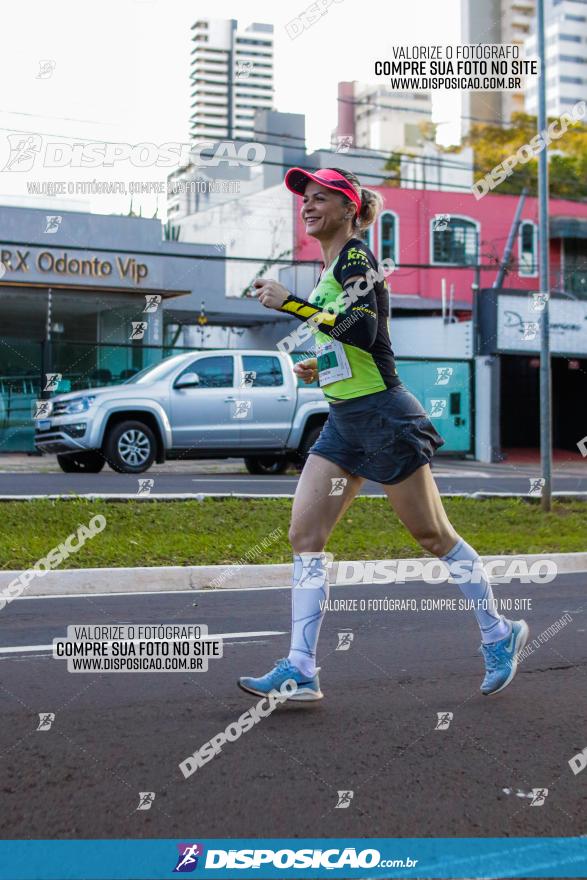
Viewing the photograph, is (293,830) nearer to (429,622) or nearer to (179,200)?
(429,622)

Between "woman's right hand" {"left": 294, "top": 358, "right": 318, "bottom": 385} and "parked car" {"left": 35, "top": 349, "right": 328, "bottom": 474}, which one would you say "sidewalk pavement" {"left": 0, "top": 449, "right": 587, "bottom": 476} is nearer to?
"parked car" {"left": 35, "top": 349, "right": 328, "bottom": 474}

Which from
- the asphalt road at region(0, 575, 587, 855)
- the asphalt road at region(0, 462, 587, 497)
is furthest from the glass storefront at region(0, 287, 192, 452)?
the asphalt road at region(0, 575, 587, 855)

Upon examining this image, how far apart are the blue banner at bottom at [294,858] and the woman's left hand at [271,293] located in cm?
199

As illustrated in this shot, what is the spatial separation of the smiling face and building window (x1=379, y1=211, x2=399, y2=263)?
31.8 metres

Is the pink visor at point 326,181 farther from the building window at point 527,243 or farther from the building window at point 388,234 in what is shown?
the building window at point 527,243

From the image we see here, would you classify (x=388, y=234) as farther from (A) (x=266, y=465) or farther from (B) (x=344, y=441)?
(B) (x=344, y=441)

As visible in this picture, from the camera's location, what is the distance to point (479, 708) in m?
4.63

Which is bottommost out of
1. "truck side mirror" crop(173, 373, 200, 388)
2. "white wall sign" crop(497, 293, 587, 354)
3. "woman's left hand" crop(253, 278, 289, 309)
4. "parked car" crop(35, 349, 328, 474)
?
"parked car" crop(35, 349, 328, 474)

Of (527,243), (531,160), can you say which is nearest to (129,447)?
(527,243)

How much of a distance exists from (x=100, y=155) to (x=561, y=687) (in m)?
21.7

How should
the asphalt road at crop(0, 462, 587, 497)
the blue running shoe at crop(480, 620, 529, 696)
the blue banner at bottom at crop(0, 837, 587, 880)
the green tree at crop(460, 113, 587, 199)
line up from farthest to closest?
the green tree at crop(460, 113, 587, 199)
the asphalt road at crop(0, 462, 587, 497)
the blue running shoe at crop(480, 620, 529, 696)
the blue banner at bottom at crop(0, 837, 587, 880)

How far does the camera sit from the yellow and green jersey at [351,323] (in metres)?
4.34

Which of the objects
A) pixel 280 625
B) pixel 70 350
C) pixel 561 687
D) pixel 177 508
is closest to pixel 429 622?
pixel 280 625

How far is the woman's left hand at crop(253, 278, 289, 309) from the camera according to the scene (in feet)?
14.0
